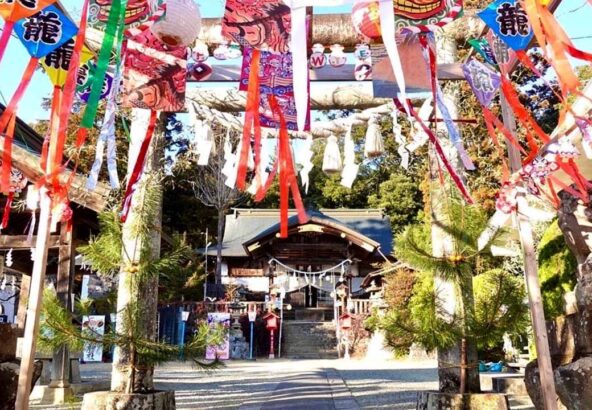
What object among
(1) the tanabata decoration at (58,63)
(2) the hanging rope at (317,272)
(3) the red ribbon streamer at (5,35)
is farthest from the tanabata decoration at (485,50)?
(2) the hanging rope at (317,272)

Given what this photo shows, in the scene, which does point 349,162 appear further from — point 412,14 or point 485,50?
point 412,14

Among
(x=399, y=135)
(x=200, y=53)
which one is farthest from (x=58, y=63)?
(x=399, y=135)

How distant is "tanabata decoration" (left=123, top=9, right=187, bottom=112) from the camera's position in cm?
407

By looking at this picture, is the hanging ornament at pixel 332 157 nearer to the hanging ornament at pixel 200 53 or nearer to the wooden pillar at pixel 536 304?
the hanging ornament at pixel 200 53

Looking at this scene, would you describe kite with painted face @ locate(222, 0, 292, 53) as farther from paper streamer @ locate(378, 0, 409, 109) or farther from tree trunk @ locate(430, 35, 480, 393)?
tree trunk @ locate(430, 35, 480, 393)

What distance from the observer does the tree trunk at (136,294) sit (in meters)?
4.12

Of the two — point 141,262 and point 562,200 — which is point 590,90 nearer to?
point 562,200

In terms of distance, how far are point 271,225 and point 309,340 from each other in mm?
7747

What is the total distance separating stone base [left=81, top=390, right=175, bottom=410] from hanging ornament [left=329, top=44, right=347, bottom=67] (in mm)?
3122

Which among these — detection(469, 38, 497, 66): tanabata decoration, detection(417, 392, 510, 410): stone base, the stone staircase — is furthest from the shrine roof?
detection(469, 38, 497, 66): tanabata decoration

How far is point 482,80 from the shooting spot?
3.96 m

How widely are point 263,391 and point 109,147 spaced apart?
4960 millimetres

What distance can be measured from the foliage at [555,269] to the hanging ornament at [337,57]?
147 inches

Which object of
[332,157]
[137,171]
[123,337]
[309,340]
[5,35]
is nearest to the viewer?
[5,35]
